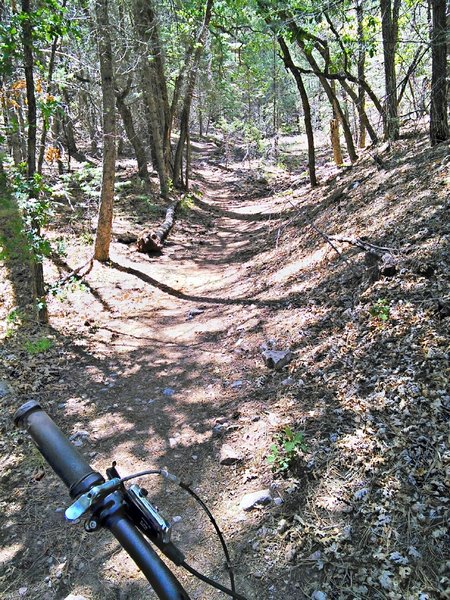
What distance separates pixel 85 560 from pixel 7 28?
6055 mm

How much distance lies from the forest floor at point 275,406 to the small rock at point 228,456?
20mm

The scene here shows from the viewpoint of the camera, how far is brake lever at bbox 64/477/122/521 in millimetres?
1241

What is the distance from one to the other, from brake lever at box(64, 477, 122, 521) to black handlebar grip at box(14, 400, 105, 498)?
0.20 ft

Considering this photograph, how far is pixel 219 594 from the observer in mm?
2812

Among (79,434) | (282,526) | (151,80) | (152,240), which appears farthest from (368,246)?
(151,80)

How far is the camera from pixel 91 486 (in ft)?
4.50

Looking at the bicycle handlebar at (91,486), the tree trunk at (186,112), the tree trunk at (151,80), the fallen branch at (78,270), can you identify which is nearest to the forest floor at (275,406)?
the fallen branch at (78,270)

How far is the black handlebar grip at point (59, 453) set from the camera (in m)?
1.39

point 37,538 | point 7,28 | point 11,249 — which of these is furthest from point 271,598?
point 7,28

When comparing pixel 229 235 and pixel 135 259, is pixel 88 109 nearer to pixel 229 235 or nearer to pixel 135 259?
pixel 229 235

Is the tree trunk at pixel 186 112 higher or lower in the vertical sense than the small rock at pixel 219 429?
higher

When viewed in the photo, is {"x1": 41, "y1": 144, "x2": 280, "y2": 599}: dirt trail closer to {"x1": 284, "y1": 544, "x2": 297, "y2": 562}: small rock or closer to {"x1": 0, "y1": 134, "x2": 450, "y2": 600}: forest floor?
{"x1": 0, "y1": 134, "x2": 450, "y2": 600}: forest floor

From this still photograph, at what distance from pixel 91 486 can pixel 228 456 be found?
8.85 feet

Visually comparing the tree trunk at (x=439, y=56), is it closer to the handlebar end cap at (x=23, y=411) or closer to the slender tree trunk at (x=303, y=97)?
the slender tree trunk at (x=303, y=97)
